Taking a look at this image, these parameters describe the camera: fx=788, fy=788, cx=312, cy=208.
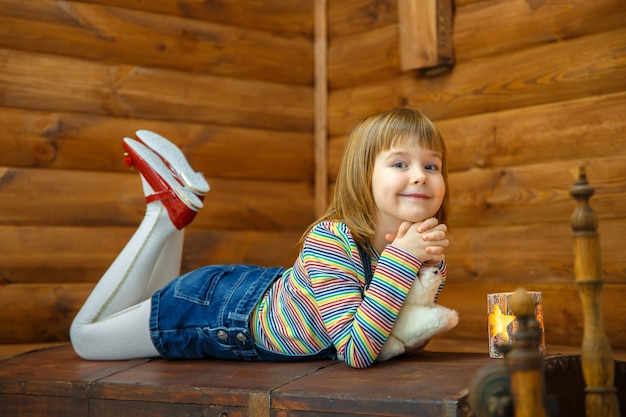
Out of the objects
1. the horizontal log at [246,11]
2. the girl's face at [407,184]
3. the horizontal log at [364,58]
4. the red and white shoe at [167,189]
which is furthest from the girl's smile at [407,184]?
the horizontal log at [246,11]

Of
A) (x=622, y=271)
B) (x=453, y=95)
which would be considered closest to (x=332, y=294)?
(x=622, y=271)

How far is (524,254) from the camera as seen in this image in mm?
2842

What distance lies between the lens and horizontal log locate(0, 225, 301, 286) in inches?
116

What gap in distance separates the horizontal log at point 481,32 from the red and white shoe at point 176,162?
109cm

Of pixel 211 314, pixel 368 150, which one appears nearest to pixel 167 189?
pixel 211 314

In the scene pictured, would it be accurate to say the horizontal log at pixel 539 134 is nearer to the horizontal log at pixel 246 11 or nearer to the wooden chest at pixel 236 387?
the horizontal log at pixel 246 11

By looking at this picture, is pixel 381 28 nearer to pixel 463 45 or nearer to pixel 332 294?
pixel 463 45

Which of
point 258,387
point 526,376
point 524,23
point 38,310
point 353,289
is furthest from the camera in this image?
point 38,310

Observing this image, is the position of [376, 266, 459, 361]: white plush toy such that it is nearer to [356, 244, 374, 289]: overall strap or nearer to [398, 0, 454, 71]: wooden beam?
[356, 244, 374, 289]: overall strap

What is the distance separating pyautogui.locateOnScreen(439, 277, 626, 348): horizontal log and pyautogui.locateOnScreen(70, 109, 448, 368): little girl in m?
0.83

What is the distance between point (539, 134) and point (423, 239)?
1.11 m

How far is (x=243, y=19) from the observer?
11.1 feet

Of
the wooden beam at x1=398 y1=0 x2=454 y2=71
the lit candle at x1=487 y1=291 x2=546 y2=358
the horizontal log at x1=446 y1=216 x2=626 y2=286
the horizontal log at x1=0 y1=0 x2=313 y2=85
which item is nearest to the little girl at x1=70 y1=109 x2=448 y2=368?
the lit candle at x1=487 y1=291 x2=546 y2=358

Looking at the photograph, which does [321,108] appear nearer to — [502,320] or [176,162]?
[176,162]
